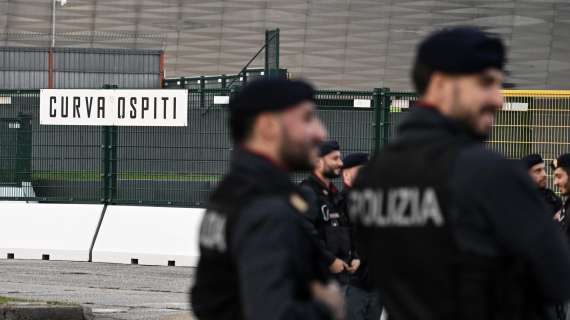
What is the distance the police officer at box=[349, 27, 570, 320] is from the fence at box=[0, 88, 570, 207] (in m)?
13.5

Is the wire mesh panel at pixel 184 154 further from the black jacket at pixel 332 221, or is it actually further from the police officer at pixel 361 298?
the black jacket at pixel 332 221

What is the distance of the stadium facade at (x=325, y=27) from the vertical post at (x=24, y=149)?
2173 inches

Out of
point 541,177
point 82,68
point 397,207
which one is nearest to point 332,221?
point 541,177

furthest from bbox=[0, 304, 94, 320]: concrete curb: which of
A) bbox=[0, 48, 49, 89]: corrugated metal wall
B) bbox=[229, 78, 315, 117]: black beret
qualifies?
bbox=[0, 48, 49, 89]: corrugated metal wall

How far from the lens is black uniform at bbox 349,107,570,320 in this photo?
3324 millimetres

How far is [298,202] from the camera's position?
148 inches

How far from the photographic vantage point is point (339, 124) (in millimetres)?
17422

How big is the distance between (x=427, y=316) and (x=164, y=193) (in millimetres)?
14833

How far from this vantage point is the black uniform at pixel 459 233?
3.32 metres

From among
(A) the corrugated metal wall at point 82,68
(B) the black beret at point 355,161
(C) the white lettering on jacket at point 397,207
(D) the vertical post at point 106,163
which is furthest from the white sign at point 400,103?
(A) the corrugated metal wall at point 82,68

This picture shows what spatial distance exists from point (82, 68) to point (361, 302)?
90.7 ft

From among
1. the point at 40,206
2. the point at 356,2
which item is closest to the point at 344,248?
the point at 40,206

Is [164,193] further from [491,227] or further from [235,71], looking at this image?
[235,71]

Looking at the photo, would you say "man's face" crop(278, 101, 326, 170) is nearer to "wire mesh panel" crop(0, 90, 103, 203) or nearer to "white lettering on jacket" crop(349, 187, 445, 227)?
"white lettering on jacket" crop(349, 187, 445, 227)
